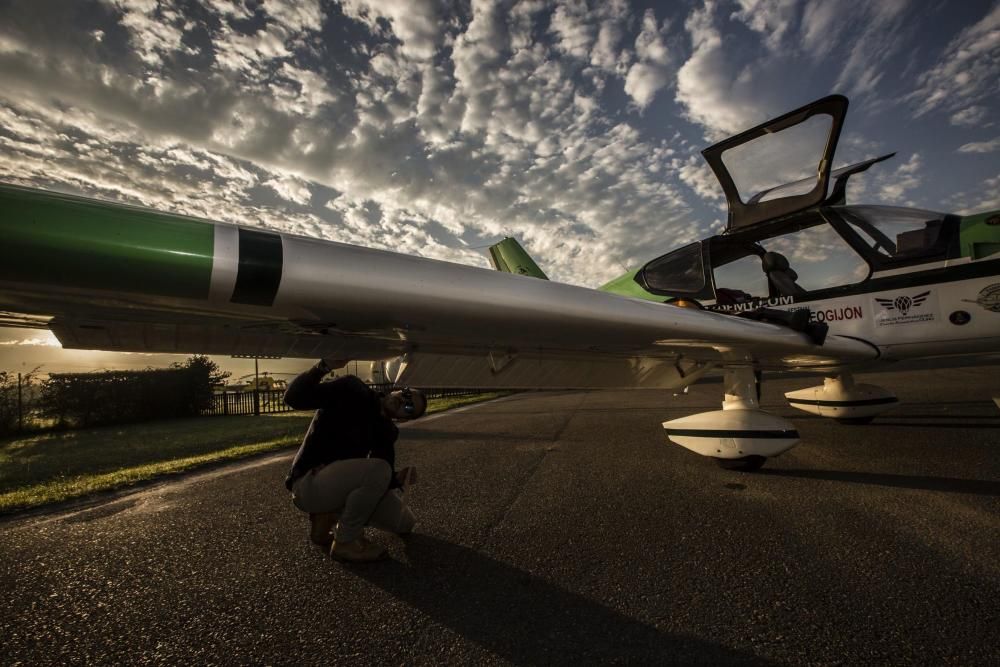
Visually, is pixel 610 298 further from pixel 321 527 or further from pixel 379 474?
pixel 321 527

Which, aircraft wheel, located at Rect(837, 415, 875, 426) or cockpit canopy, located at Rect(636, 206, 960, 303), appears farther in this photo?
aircraft wheel, located at Rect(837, 415, 875, 426)

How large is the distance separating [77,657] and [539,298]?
218 centimetres

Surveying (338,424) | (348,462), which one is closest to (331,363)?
(338,424)

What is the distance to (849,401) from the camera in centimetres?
564

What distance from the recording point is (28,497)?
3.72 m

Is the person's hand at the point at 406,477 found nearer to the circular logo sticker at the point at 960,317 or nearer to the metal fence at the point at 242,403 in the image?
the circular logo sticker at the point at 960,317

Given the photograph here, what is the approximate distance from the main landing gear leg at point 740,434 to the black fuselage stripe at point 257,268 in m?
3.68

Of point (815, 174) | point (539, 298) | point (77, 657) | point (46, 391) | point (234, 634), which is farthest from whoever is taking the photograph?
point (46, 391)

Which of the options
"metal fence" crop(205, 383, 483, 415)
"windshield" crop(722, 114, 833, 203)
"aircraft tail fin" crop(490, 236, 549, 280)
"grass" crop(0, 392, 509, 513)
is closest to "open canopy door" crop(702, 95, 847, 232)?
"windshield" crop(722, 114, 833, 203)

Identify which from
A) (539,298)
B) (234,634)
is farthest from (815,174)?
(234,634)

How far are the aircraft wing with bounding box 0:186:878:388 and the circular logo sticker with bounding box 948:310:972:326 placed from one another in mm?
2165

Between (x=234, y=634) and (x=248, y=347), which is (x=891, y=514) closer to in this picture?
(x=234, y=634)

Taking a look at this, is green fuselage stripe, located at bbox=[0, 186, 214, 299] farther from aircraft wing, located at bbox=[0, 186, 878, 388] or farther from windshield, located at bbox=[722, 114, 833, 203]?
windshield, located at bbox=[722, 114, 833, 203]

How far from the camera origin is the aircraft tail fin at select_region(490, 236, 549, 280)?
10891mm
